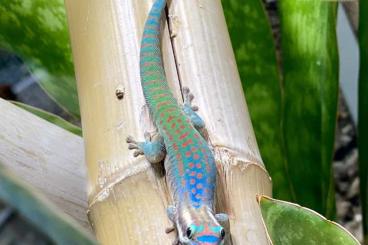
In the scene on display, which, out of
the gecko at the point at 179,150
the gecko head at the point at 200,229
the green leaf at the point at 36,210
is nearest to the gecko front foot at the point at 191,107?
the gecko at the point at 179,150

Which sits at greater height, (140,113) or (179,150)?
(140,113)

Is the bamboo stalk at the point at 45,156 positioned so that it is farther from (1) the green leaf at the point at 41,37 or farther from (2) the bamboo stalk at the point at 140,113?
(1) the green leaf at the point at 41,37

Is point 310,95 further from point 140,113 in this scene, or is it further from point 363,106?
point 140,113

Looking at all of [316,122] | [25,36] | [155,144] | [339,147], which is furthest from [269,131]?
[339,147]

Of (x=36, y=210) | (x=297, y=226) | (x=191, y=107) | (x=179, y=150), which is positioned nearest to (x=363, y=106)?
(x=179, y=150)

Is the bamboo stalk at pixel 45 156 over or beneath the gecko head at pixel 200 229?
over

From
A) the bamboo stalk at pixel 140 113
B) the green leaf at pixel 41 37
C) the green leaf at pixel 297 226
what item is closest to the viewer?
the green leaf at pixel 297 226

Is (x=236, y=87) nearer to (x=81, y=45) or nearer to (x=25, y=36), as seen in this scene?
(x=81, y=45)
